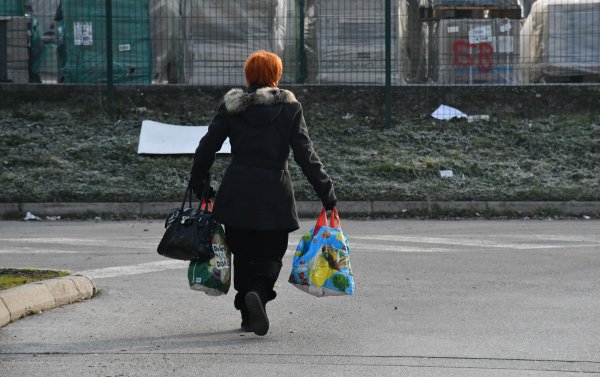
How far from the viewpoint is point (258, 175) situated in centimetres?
675

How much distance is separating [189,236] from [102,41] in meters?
11.1

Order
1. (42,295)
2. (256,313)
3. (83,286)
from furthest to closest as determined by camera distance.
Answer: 1. (83,286)
2. (42,295)
3. (256,313)

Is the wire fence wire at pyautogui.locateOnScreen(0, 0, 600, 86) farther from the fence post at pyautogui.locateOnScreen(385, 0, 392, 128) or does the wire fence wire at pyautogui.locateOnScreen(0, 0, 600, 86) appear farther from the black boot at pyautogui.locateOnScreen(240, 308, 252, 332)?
the black boot at pyautogui.locateOnScreen(240, 308, 252, 332)

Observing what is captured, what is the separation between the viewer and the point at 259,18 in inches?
679

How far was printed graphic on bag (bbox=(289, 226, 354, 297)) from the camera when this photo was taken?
22.3ft

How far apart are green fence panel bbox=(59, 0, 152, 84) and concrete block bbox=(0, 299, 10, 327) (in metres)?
10.6

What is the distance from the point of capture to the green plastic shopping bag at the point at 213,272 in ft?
22.1

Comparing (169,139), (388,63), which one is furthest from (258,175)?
(388,63)

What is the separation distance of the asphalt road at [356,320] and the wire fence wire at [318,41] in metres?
6.53

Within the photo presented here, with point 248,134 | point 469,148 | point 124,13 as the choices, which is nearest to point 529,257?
point 248,134

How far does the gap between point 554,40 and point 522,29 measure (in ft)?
1.66

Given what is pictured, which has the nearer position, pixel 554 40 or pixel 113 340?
pixel 113 340

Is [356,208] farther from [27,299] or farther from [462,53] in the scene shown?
[27,299]

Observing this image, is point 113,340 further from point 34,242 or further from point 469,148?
point 469,148
